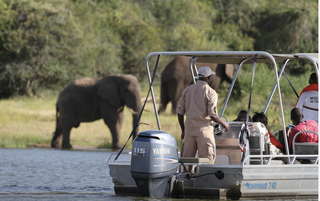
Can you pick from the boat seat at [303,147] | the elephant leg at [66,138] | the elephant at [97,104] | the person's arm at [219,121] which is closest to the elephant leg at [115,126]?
the elephant at [97,104]

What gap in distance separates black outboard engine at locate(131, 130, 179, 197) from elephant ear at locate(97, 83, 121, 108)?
11.5 m

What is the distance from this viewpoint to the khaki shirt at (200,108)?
23.6 ft

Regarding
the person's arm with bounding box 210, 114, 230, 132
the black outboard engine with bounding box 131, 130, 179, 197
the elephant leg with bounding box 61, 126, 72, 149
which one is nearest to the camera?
the black outboard engine with bounding box 131, 130, 179, 197

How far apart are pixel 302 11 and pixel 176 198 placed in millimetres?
29715

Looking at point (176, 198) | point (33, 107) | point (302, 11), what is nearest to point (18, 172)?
point (176, 198)

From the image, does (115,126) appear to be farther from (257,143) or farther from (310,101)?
(257,143)

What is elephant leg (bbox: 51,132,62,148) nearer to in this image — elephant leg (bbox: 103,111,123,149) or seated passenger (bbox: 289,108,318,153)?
elephant leg (bbox: 103,111,123,149)

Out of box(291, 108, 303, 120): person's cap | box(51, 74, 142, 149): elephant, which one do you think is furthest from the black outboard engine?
box(51, 74, 142, 149): elephant

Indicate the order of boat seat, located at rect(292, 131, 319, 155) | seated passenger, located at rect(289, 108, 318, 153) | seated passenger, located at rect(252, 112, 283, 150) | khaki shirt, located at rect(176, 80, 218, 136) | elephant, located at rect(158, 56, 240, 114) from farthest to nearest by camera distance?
1. elephant, located at rect(158, 56, 240, 114)
2. seated passenger, located at rect(252, 112, 283, 150)
3. seated passenger, located at rect(289, 108, 318, 153)
4. boat seat, located at rect(292, 131, 319, 155)
5. khaki shirt, located at rect(176, 80, 218, 136)

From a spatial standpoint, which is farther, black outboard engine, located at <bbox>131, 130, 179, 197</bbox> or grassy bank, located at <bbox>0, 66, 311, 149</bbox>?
grassy bank, located at <bbox>0, 66, 311, 149</bbox>

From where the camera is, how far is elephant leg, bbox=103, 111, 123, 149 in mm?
17984

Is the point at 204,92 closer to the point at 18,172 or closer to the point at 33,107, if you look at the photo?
the point at 18,172

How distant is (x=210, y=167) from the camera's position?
23.5 ft

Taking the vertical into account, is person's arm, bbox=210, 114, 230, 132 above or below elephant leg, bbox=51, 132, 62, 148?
above
